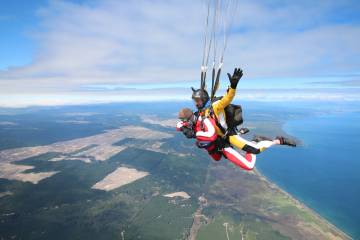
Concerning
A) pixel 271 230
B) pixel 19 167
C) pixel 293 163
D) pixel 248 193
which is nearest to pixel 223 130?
pixel 271 230

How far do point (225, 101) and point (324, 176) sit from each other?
318ft

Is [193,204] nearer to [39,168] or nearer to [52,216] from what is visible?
[52,216]

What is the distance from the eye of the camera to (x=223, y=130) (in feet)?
21.0

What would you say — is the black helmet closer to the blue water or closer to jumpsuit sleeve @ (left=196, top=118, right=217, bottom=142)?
jumpsuit sleeve @ (left=196, top=118, right=217, bottom=142)

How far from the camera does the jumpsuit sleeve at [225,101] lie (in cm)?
515

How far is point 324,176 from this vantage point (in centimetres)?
8812

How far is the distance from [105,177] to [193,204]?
35.5 meters

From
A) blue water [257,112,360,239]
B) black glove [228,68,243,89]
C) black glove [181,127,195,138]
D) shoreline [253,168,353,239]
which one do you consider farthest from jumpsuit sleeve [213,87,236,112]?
Answer: blue water [257,112,360,239]

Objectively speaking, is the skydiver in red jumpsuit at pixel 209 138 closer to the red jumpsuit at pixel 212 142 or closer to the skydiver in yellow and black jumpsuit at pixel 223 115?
the red jumpsuit at pixel 212 142

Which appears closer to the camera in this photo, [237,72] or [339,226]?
[237,72]

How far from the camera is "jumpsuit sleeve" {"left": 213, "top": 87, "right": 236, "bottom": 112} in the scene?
5.15 meters

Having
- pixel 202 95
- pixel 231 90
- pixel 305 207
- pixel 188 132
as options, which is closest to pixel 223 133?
pixel 188 132

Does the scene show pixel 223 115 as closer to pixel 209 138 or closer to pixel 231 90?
pixel 209 138

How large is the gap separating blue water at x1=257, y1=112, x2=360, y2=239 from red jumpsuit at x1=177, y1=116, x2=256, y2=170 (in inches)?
2260
